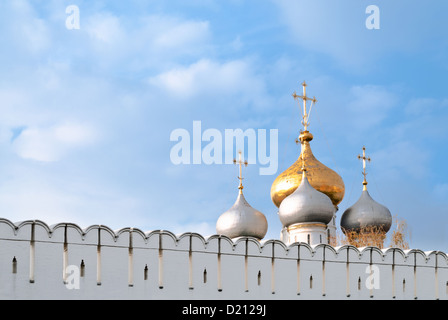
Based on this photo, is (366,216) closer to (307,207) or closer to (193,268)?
(307,207)

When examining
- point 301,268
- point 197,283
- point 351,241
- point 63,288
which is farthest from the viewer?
point 351,241

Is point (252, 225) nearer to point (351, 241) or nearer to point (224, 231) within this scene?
point (224, 231)

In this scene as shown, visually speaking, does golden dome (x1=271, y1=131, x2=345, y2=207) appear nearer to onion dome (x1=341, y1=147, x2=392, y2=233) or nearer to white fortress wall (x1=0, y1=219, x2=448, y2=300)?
onion dome (x1=341, y1=147, x2=392, y2=233)

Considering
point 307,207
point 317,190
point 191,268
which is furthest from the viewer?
point 317,190

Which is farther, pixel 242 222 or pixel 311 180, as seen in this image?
pixel 311 180

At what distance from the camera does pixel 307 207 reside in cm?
1900

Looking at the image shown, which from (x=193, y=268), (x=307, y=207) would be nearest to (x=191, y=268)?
(x=193, y=268)

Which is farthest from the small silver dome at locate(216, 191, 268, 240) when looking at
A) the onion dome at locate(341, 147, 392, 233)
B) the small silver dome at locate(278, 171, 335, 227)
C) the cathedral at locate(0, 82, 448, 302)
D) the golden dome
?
the cathedral at locate(0, 82, 448, 302)

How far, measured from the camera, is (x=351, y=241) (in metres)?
21.0

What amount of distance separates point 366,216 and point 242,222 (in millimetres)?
3169

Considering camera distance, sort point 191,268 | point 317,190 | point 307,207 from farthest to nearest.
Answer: point 317,190, point 307,207, point 191,268

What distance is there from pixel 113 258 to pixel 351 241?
9158mm
